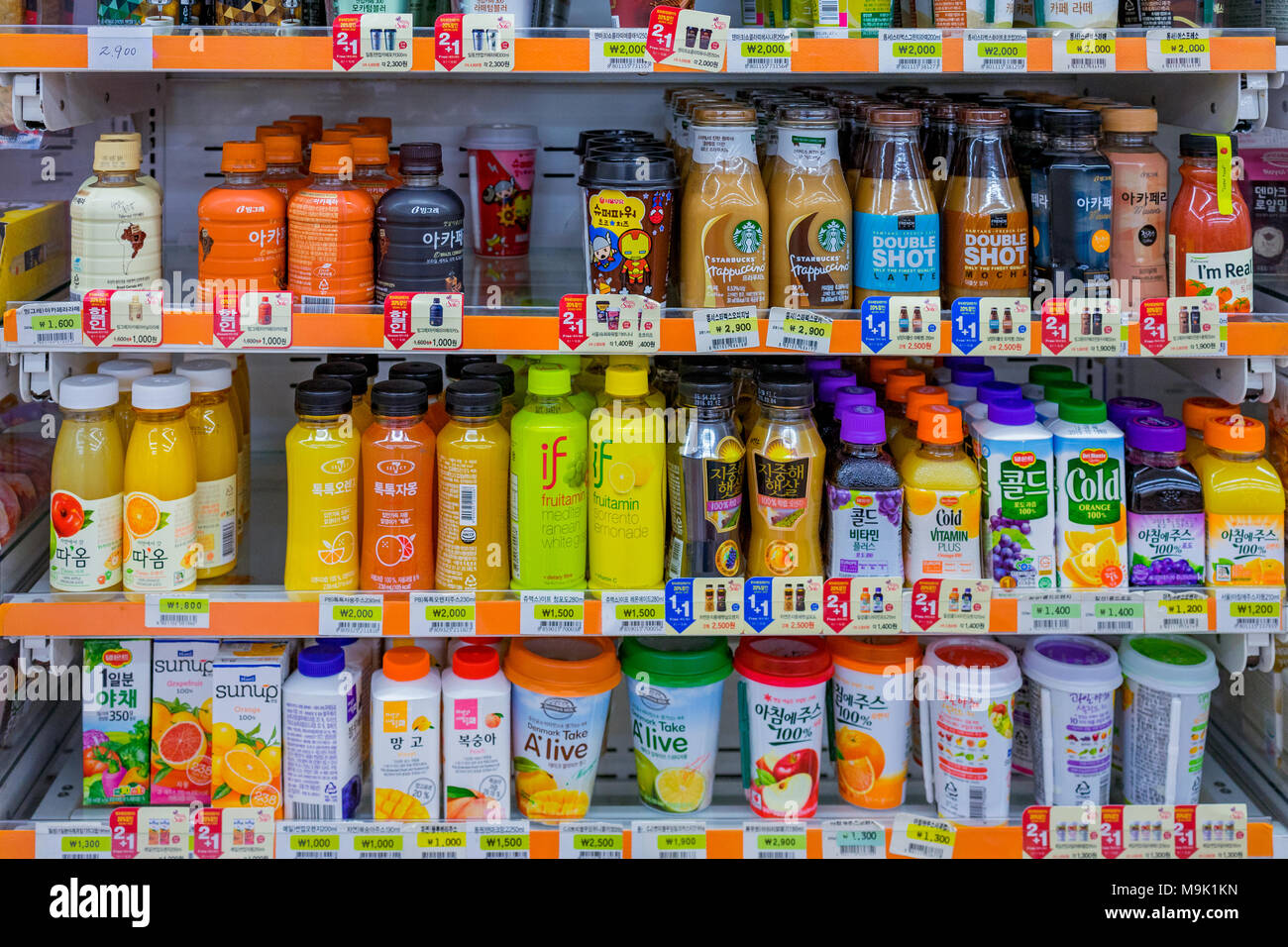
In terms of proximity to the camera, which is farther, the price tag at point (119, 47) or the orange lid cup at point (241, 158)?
the orange lid cup at point (241, 158)

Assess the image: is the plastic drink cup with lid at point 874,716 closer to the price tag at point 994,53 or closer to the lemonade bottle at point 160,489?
the price tag at point 994,53

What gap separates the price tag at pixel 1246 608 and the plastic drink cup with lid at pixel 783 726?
61cm

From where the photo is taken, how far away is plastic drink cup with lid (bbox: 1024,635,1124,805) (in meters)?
2.02

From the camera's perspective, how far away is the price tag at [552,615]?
6.34ft

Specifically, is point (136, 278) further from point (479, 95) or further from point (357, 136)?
point (479, 95)

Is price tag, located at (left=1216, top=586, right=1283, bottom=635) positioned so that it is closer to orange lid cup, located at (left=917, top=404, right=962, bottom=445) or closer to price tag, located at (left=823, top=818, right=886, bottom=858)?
orange lid cup, located at (left=917, top=404, right=962, bottom=445)

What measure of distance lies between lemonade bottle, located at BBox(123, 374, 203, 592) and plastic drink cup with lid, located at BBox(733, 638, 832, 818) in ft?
2.93

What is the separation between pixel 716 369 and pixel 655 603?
1.24 ft

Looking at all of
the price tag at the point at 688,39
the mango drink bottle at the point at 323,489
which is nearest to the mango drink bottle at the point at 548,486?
the mango drink bottle at the point at 323,489

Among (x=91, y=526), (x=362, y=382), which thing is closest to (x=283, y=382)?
(x=362, y=382)

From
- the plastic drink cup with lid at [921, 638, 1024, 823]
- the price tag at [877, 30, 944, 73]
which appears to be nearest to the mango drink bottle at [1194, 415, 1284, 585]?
the plastic drink cup with lid at [921, 638, 1024, 823]

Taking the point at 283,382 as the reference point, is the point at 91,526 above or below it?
below

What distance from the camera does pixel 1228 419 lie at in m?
1.97

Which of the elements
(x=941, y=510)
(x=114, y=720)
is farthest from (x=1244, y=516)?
(x=114, y=720)
